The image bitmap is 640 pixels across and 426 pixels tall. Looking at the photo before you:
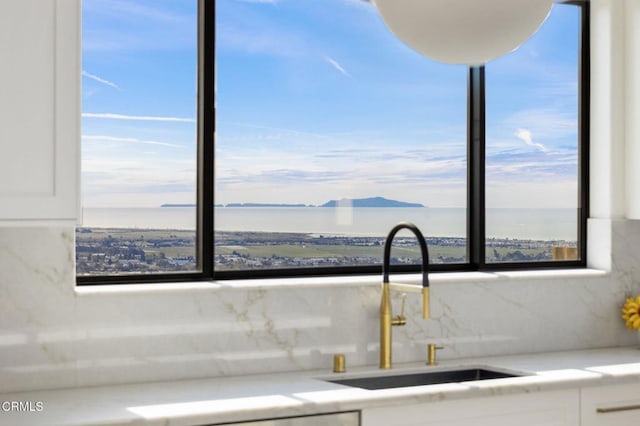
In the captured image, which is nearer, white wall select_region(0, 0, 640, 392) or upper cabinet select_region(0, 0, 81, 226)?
upper cabinet select_region(0, 0, 81, 226)

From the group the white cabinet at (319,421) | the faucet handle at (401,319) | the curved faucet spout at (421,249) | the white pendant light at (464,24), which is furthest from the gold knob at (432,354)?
the white pendant light at (464,24)

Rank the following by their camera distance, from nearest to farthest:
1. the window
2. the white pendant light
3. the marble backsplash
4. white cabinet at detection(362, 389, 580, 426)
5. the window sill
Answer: the white pendant light
white cabinet at detection(362, 389, 580, 426)
the marble backsplash
the window sill
the window

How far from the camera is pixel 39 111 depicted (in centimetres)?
253

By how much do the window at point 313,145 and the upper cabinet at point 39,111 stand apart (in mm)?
543

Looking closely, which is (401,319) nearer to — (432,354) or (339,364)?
(432,354)

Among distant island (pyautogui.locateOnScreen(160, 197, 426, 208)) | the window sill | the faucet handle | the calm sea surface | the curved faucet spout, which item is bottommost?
the faucet handle

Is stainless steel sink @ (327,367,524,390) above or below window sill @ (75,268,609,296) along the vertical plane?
below

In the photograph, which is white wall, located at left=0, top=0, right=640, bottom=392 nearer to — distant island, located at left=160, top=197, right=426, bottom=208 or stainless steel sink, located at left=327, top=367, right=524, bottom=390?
stainless steel sink, located at left=327, top=367, right=524, bottom=390

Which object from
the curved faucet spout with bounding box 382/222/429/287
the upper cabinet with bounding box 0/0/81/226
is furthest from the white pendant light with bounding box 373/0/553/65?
the curved faucet spout with bounding box 382/222/429/287

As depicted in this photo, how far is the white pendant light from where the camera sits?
5.35 ft

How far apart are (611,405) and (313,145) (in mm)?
1381

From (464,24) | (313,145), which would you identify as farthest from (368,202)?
(464,24)

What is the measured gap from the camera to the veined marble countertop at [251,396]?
2.50 meters

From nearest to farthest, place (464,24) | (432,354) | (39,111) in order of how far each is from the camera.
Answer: (464,24), (39,111), (432,354)
